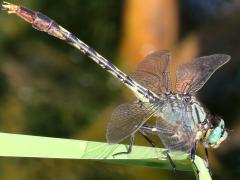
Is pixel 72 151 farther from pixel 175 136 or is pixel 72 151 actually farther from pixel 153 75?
pixel 153 75

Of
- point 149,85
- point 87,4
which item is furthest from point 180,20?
point 149,85

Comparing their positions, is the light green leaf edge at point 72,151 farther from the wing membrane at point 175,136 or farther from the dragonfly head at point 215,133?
the dragonfly head at point 215,133

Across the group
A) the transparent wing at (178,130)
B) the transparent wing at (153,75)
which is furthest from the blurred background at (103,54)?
the transparent wing at (178,130)

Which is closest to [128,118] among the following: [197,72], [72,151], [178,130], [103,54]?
[178,130]

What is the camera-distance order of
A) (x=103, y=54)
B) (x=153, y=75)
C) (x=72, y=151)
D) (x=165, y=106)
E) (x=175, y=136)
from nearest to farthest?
(x=72, y=151) → (x=175, y=136) → (x=165, y=106) → (x=153, y=75) → (x=103, y=54)

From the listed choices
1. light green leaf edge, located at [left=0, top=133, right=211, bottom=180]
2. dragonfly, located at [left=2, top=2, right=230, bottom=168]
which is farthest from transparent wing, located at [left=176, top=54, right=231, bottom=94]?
light green leaf edge, located at [left=0, top=133, right=211, bottom=180]

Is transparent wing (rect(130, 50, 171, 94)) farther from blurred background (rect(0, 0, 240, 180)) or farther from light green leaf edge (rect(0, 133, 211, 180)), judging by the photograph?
light green leaf edge (rect(0, 133, 211, 180))

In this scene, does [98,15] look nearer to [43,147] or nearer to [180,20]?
[180,20]
